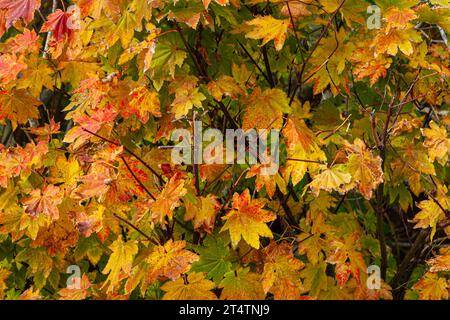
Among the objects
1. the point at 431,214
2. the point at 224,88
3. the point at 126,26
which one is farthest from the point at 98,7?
the point at 431,214

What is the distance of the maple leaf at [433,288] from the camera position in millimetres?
2414

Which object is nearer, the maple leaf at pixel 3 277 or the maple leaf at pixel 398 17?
the maple leaf at pixel 398 17

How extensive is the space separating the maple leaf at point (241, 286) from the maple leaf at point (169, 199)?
35 cm

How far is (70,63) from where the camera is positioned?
105 inches

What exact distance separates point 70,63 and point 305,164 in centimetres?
117

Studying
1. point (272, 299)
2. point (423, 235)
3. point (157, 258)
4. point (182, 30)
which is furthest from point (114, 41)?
point (423, 235)

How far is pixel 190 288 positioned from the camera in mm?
2053

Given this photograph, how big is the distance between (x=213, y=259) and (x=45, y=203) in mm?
653

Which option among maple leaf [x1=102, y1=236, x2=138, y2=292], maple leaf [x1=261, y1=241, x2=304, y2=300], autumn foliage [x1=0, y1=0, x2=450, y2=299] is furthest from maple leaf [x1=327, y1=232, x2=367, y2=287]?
maple leaf [x1=102, y1=236, x2=138, y2=292]

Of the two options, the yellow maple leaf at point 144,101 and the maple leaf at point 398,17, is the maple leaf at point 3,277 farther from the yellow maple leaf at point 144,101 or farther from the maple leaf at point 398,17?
the maple leaf at point 398,17

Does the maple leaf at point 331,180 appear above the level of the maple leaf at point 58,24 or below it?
below

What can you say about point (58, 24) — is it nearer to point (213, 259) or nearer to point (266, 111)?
point (266, 111)

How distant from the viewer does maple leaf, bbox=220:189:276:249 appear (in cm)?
204

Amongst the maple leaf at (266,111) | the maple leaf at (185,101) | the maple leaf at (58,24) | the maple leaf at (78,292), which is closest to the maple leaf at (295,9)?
the maple leaf at (266,111)
